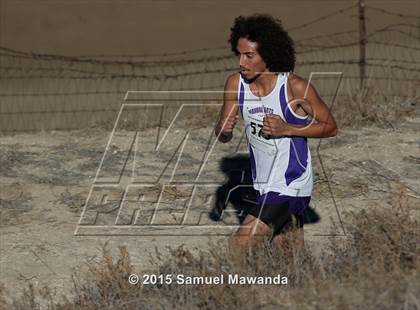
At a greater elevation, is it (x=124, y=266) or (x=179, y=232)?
(x=124, y=266)

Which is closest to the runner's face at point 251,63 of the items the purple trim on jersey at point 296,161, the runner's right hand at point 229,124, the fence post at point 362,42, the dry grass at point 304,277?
the runner's right hand at point 229,124

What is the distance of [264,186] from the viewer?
6.16 meters

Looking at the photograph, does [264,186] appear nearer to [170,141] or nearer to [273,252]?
[273,252]

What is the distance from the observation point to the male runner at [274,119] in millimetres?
5977

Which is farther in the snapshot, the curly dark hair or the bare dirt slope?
the bare dirt slope

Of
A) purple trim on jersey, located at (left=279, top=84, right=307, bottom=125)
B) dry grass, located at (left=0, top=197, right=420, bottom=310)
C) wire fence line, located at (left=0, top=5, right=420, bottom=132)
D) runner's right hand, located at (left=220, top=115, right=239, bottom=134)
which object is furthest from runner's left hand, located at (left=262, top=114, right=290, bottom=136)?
wire fence line, located at (left=0, top=5, right=420, bottom=132)

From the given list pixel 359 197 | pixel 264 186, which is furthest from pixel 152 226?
pixel 264 186

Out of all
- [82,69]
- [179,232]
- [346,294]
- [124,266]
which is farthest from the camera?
[82,69]

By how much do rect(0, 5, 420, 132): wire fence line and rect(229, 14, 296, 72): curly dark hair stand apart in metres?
5.31

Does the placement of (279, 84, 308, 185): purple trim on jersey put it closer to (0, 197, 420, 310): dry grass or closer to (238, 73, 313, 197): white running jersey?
(238, 73, 313, 197): white running jersey

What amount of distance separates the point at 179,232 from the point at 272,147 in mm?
2261

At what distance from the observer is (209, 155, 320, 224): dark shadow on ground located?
27.7 feet

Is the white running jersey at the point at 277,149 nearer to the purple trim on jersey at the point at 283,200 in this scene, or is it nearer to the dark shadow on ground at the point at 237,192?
the purple trim on jersey at the point at 283,200

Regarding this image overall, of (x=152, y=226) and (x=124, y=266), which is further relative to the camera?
(x=152, y=226)
